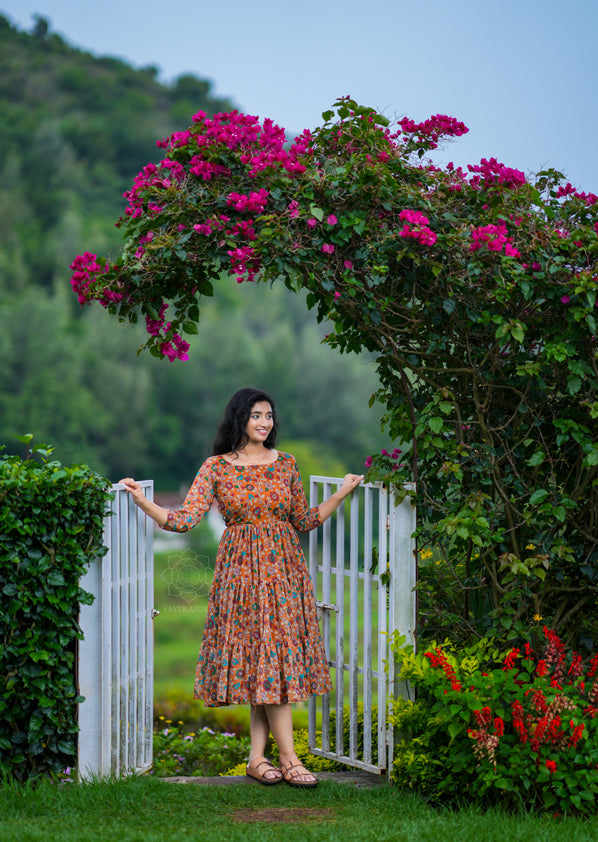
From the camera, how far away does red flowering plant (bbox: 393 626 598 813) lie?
3.65m

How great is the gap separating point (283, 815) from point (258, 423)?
160 cm

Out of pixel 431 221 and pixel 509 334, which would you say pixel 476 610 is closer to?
pixel 509 334

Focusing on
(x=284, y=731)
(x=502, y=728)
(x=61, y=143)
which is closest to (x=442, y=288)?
(x=502, y=728)

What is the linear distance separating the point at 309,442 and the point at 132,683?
2999 centimetres

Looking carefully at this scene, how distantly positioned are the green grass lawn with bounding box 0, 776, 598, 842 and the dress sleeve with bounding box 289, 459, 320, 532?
44.0 inches

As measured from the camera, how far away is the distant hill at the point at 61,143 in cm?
3144

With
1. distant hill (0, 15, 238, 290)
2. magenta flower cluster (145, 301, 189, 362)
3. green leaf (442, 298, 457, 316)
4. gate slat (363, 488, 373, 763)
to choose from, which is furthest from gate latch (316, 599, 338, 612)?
distant hill (0, 15, 238, 290)

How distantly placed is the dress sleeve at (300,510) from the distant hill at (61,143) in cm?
2767

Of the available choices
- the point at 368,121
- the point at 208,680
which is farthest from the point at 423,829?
the point at 368,121

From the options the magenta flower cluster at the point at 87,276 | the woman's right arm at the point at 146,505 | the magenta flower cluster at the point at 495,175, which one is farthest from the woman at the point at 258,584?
the magenta flower cluster at the point at 495,175

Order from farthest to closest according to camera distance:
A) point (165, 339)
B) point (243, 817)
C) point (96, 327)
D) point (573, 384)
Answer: point (96, 327) → point (165, 339) → point (573, 384) → point (243, 817)

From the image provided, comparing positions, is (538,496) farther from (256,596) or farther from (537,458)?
(256,596)

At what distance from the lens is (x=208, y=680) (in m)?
4.15

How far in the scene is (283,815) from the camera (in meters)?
3.80
